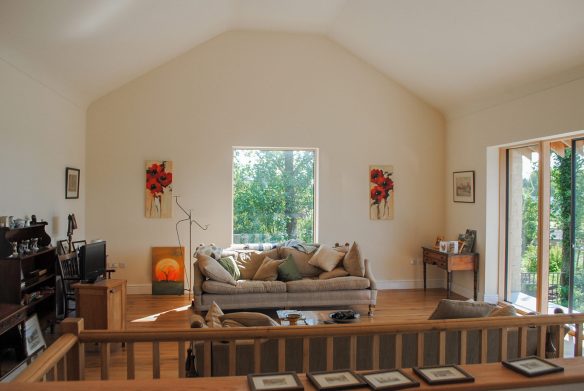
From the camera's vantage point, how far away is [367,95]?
741cm

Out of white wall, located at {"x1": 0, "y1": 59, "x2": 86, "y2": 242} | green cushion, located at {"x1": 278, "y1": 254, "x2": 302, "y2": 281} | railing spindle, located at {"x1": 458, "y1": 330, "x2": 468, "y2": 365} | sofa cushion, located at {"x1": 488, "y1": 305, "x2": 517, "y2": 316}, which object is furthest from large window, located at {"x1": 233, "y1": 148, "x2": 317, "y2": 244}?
railing spindle, located at {"x1": 458, "y1": 330, "x2": 468, "y2": 365}

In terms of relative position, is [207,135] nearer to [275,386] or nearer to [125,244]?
[125,244]

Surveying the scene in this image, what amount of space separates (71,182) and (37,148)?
1.13m

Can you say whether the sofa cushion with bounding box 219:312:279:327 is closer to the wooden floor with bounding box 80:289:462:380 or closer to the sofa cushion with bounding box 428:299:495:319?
the sofa cushion with bounding box 428:299:495:319

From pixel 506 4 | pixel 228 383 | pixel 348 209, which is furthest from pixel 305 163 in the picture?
pixel 228 383

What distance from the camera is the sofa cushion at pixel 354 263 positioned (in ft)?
19.8

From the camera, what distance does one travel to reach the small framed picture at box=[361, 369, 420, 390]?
1.62 metres

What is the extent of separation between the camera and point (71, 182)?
614cm

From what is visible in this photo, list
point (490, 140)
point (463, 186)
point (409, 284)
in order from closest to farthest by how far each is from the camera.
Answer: point (490, 140) → point (463, 186) → point (409, 284)

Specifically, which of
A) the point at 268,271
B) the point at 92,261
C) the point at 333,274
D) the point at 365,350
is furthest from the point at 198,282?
the point at 365,350

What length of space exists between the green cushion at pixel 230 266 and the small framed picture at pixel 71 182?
2.26 meters

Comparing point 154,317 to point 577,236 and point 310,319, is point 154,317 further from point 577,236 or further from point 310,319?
point 577,236

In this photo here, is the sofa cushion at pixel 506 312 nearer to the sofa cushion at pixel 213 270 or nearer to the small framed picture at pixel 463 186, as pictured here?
the sofa cushion at pixel 213 270

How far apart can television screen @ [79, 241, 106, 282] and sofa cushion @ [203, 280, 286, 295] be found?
1.28 m
